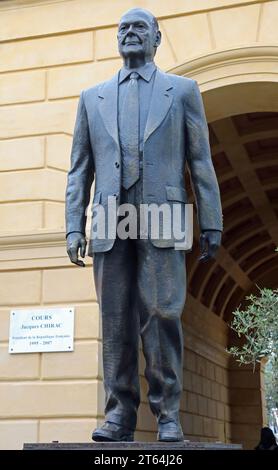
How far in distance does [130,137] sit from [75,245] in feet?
2.55

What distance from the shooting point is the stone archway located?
10828 mm

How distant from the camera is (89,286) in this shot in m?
10.4

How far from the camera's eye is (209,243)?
15.5ft

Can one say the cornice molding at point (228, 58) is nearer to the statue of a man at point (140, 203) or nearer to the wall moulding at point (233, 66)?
the wall moulding at point (233, 66)

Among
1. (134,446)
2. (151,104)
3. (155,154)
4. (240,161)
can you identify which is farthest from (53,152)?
(134,446)

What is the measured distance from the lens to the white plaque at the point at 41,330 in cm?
1028

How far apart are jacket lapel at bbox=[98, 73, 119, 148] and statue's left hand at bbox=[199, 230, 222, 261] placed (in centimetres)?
82

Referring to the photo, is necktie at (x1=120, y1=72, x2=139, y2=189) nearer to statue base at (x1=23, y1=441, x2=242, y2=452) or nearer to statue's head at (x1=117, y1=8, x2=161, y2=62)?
statue's head at (x1=117, y1=8, x2=161, y2=62)

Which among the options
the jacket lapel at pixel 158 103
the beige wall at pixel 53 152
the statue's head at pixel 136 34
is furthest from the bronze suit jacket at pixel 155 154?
the beige wall at pixel 53 152

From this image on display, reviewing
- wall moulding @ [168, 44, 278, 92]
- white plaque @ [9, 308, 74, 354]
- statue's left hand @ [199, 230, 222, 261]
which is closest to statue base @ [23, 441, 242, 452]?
statue's left hand @ [199, 230, 222, 261]

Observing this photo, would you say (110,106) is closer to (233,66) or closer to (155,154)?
(155,154)

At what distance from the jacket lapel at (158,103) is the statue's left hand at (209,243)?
2.38 ft

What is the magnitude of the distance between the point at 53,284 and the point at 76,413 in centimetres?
185
